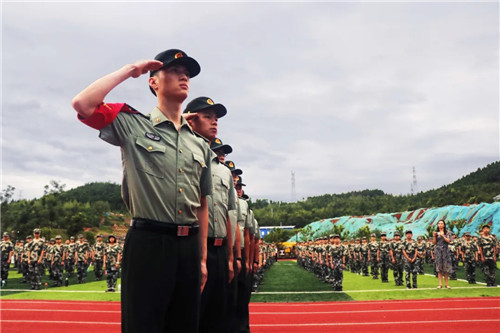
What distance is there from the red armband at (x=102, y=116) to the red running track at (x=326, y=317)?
5.10 metres

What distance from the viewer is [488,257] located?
12109 millimetres

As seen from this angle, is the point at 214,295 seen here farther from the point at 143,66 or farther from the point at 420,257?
the point at 420,257

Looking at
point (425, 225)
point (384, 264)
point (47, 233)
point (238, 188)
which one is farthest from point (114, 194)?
point (238, 188)

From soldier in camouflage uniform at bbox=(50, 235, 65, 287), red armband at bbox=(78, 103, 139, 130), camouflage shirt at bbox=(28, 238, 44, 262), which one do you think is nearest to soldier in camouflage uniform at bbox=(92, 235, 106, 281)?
soldier in camouflage uniform at bbox=(50, 235, 65, 287)

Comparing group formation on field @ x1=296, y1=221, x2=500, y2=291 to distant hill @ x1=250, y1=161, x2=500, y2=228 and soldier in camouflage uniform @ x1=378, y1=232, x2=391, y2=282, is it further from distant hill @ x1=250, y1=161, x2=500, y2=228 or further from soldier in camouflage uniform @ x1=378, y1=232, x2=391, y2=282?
distant hill @ x1=250, y1=161, x2=500, y2=228

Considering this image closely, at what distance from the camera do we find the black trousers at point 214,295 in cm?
338

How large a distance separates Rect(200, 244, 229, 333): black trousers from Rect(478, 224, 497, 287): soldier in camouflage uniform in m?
11.1

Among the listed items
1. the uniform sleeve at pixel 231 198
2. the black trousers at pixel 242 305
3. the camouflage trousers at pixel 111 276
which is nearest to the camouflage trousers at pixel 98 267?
the camouflage trousers at pixel 111 276

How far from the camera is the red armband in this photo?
206 cm

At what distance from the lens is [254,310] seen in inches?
338

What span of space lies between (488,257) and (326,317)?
281 inches

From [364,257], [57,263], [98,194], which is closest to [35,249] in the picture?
[57,263]

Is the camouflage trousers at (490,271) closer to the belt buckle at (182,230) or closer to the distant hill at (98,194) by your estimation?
the belt buckle at (182,230)

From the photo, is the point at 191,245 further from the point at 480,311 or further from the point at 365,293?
the point at 365,293
